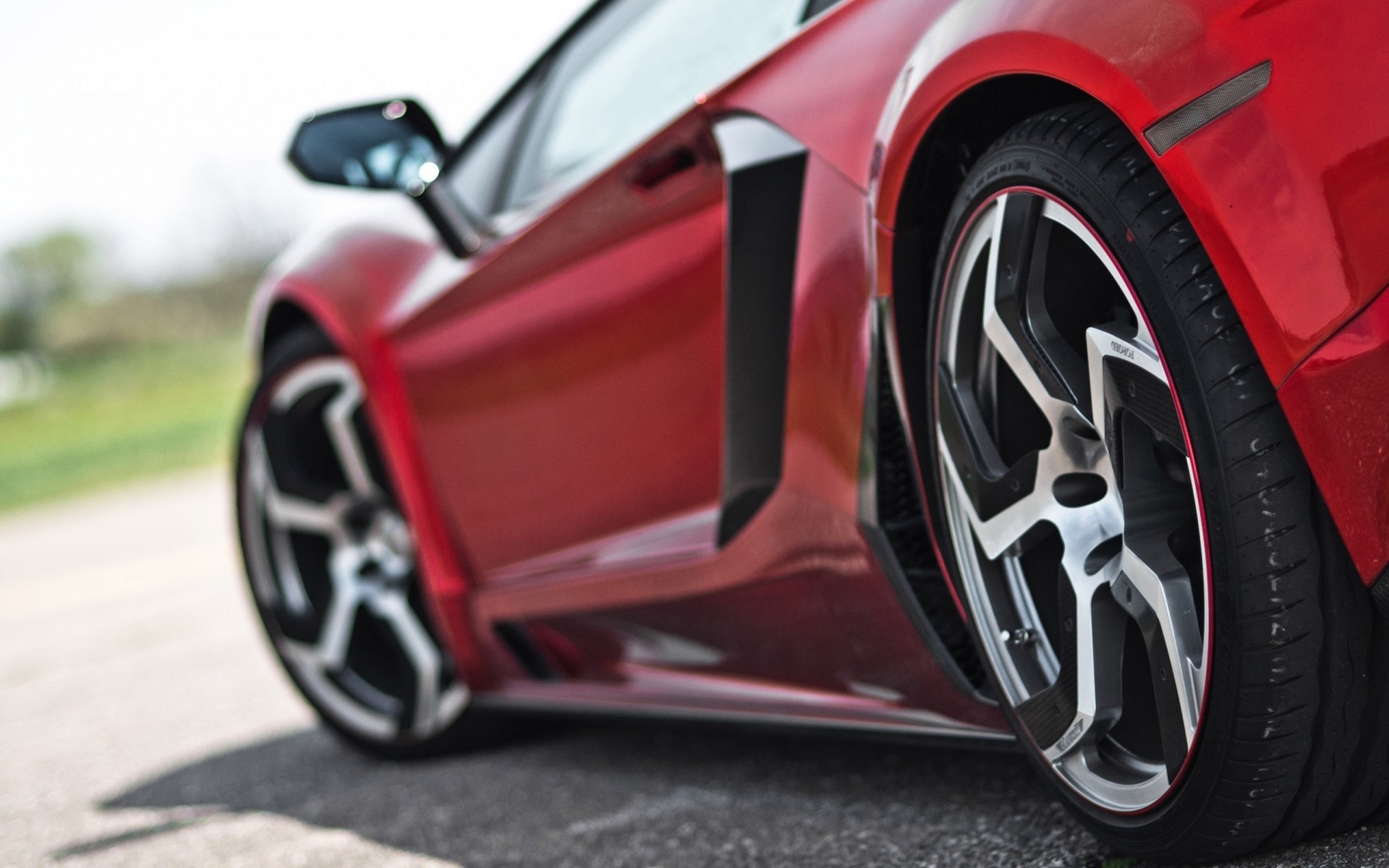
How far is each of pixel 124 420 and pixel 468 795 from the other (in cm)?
2976

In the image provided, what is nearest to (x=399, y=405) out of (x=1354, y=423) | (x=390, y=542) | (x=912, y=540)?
(x=390, y=542)

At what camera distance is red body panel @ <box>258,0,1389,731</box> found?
3.59 ft

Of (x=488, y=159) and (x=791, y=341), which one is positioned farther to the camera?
(x=488, y=159)

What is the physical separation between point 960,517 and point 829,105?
1.80ft

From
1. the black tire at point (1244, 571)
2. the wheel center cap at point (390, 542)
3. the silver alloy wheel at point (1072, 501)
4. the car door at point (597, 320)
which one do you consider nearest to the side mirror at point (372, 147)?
the car door at point (597, 320)

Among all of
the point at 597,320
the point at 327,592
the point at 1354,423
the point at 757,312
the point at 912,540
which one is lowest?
the point at 327,592

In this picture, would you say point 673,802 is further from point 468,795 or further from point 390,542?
point 390,542

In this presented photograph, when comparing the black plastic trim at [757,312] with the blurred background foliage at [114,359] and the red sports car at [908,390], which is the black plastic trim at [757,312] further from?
the blurred background foliage at [114,359]

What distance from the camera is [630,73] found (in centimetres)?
242

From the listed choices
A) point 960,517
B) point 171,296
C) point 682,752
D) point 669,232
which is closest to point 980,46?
point 960,517

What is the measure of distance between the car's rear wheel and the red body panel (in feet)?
0.50

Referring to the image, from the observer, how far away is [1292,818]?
133 centimetres

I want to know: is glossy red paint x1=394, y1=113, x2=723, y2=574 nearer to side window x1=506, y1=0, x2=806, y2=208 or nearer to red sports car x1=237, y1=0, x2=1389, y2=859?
red sports car x1=237, y1=0, x2=1389, y2=859

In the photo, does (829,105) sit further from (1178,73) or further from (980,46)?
(1178,73)
